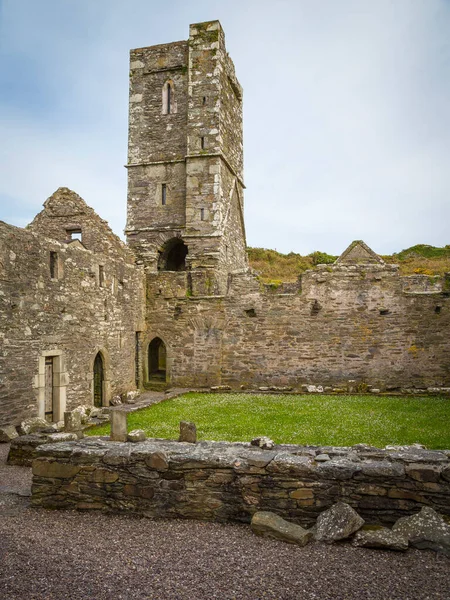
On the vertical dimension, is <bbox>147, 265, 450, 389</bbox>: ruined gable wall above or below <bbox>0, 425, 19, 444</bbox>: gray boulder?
above

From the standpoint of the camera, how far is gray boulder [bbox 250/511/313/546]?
4945mm

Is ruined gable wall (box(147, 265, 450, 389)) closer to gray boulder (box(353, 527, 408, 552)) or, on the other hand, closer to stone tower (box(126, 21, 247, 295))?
stone tower (box(126, 21, 247, 295))

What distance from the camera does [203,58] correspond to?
69.4ft

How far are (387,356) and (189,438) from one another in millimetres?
11909

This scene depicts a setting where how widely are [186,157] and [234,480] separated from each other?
57.0ft

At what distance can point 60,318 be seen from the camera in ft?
40.6

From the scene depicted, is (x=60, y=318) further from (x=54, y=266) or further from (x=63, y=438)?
(x=63, y=438)

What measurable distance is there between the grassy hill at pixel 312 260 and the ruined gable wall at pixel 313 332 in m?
18.3

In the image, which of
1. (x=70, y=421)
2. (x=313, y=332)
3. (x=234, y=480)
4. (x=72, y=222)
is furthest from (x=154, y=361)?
(x=234, y=480)

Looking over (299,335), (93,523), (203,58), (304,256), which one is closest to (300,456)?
(93,523)

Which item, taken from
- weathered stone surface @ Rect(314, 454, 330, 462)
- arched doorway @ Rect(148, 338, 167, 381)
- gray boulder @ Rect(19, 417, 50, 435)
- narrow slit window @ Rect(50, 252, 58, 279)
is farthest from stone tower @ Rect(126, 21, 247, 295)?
weathered stone surface @ Rect(314, 454, 330, 462)

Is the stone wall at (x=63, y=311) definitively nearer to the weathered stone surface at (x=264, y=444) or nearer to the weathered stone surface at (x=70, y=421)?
the weathered stone surface at (x=70, y=421)

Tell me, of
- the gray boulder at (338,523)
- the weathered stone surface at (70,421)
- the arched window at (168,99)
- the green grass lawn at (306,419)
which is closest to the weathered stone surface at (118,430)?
the green grass lawn at (306,419)

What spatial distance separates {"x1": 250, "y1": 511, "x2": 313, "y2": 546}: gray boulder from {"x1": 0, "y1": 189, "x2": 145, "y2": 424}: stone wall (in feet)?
22.7
